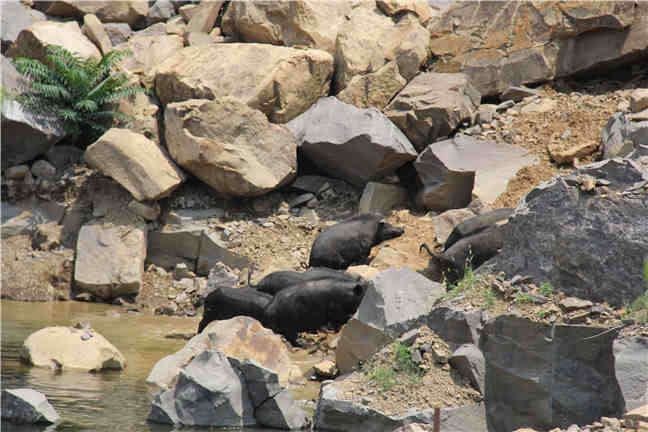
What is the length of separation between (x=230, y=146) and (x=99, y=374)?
6095mm

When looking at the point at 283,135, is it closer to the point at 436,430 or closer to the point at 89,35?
the point at 89,35

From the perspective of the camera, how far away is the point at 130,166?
42.0 feet

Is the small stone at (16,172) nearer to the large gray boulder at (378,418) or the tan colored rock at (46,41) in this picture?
the tan colored rock at (46,41)

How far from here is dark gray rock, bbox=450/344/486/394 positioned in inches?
234

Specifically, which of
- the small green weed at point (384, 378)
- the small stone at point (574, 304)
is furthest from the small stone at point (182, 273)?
the small stone at point (574, 304)

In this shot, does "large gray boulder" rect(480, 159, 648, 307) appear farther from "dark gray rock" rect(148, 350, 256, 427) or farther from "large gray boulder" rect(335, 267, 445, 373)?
"dark gray rock" rect(148, 350, 256, 427)

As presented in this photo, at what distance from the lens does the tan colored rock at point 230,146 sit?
12820mm

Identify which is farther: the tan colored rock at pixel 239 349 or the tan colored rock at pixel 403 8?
the tan colored rock at pixel 403 8

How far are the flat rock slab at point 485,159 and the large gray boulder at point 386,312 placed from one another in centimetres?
499

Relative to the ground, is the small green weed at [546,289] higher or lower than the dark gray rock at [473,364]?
higher

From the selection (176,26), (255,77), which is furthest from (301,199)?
(176,26)

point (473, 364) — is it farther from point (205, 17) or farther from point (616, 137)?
point (205, 17)

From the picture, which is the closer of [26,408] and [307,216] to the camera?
[26,408]

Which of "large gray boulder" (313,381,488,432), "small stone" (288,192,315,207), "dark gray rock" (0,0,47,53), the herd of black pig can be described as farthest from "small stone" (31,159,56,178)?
"large gray boulder" (313,381,488,432)
